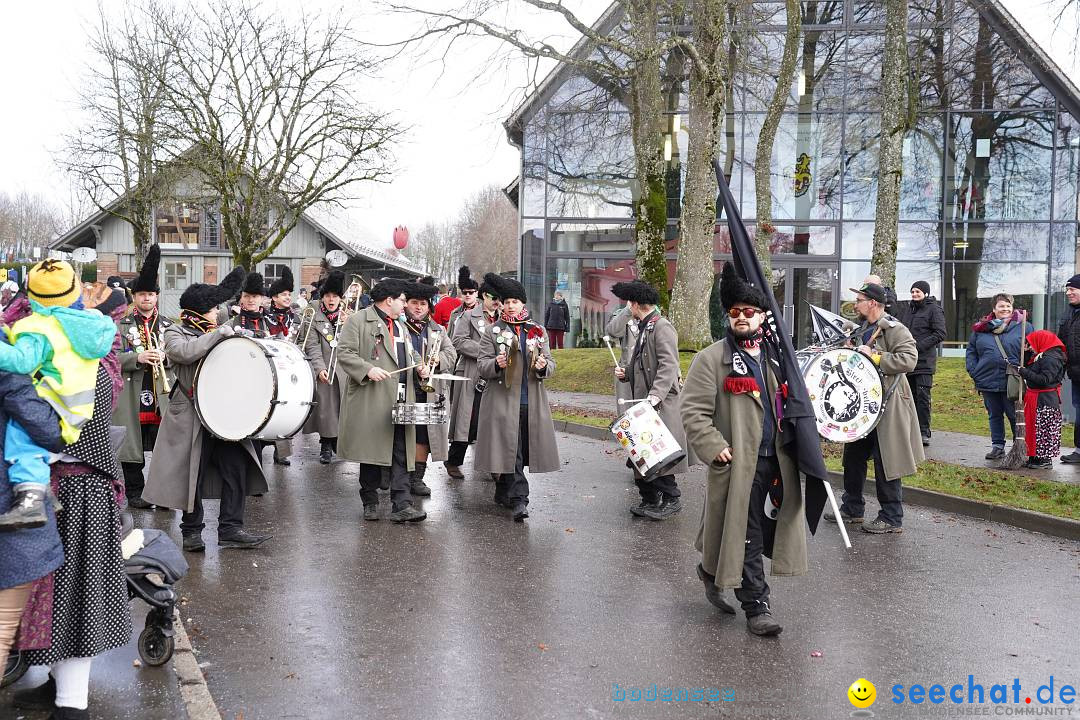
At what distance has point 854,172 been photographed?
97.3ft

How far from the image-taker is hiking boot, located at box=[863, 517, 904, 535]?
8531 mm

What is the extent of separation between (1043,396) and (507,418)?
6.34 meters

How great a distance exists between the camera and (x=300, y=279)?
4362 centimetres

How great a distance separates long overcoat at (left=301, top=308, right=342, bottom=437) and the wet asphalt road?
9.06 ft

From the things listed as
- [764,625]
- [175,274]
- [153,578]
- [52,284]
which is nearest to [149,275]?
[153,578]

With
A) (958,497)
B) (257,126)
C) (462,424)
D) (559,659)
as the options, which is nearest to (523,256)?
(257,126)

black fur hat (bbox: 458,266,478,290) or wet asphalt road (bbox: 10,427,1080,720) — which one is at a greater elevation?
black fur hat (bbox: 458,266,478,290)

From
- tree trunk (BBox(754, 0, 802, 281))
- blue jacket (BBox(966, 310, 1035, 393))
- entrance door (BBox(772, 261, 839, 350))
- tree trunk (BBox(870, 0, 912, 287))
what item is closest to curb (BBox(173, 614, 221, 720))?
blue jacket (BBox(966, 310, 1035, 393))

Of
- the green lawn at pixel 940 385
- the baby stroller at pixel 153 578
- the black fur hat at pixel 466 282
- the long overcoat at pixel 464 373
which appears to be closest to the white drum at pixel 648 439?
the long overcoat at pixel 464 373

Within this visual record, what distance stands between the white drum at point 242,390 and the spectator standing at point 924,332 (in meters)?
7.45

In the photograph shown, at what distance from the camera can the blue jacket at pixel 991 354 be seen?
11766 mm

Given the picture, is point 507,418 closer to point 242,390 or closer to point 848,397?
point 242,390

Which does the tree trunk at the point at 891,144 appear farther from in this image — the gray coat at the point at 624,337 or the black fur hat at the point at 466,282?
the gray coat at the point at 624,337

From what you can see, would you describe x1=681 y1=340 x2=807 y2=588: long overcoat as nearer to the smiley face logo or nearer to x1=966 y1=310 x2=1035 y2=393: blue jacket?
the smiley face logo
